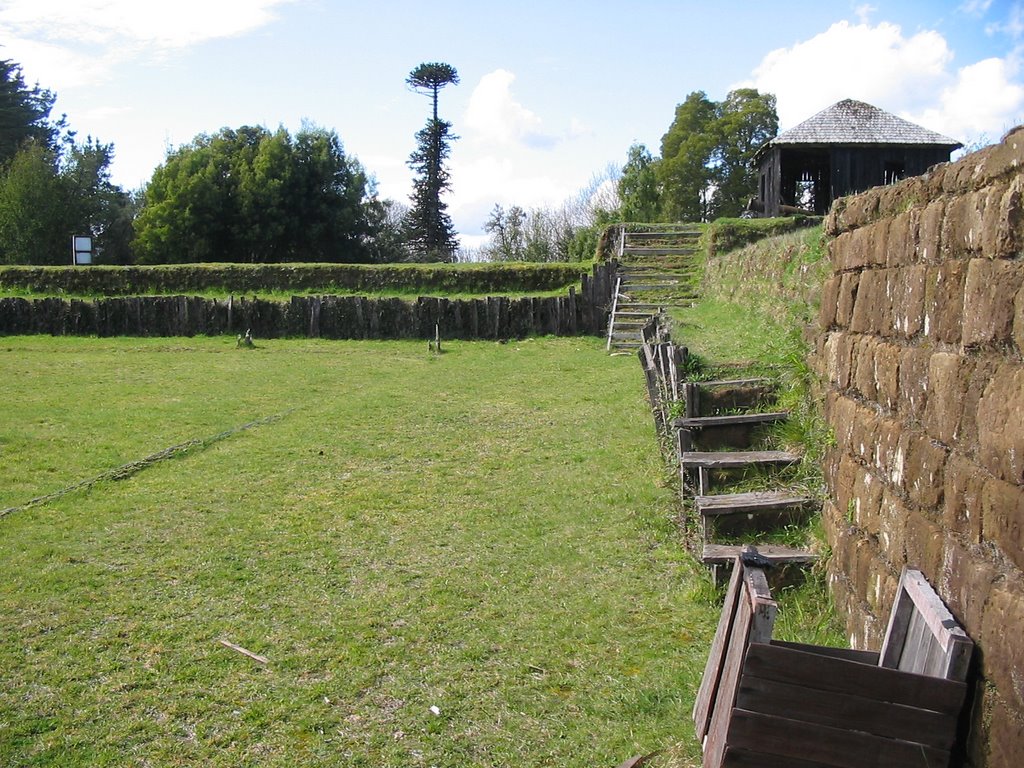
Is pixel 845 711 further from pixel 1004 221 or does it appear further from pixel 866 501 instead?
pixel 1004 221

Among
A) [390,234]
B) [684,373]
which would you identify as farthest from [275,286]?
[684,373]

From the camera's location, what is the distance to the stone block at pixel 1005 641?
2.30 meters

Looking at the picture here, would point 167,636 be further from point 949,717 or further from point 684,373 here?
point 684,373

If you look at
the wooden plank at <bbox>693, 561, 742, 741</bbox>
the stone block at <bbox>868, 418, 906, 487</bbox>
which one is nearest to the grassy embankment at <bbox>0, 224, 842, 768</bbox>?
the wooden plank at <bbox>693, 561, 742, 741</bbox>

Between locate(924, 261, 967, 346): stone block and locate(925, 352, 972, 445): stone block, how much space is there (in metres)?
0.07

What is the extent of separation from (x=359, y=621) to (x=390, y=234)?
1551 inches

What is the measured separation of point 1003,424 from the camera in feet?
8.13

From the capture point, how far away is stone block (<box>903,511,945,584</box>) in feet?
9.50

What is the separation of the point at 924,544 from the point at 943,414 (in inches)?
17.3

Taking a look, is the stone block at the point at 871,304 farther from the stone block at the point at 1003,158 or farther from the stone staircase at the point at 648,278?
the stone staircase at the point at 648,278

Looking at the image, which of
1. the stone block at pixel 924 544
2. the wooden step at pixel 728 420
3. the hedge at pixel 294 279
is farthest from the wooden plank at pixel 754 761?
the hedge at pixel 294 279

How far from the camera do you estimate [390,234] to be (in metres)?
42.8

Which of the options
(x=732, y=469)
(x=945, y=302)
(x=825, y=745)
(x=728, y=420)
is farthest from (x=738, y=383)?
(x=825, y=745)

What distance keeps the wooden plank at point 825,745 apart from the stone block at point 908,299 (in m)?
1.42
